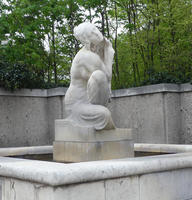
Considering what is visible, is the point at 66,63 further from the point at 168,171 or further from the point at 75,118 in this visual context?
the point at 168,171

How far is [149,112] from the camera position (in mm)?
10508

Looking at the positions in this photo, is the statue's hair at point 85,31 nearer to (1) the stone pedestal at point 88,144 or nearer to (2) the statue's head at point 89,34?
(2) the statue's head at point 89,34

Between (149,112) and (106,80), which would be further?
(149,112)

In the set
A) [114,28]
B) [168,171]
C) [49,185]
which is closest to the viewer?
[49,185]

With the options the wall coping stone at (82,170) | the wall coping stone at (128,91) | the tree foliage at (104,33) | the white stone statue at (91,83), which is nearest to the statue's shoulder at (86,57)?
the white stone statue at (91,83)

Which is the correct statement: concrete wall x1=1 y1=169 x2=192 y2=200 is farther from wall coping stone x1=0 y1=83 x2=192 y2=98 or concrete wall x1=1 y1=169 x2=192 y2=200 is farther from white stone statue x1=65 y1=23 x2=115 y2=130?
wall coping stone x1=0 y1=83 x2=192 y2=98

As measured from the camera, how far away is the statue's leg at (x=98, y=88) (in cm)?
524

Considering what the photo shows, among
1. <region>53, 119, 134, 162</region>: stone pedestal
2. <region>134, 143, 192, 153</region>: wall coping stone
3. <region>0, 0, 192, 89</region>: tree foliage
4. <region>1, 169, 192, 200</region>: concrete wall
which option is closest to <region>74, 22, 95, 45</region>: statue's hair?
<region>53, 119, 134, 162</region>: stone pedestal

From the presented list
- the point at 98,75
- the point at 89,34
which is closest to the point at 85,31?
the point at 89,34

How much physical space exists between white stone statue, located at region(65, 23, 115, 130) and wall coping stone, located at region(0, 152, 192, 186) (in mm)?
1305

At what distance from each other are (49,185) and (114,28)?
1319 centimetres

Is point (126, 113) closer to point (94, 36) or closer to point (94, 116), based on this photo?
point (94, 36)

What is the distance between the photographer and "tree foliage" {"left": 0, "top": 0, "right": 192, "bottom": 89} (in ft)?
38.6

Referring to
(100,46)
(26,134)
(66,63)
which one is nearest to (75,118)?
(100,46)
